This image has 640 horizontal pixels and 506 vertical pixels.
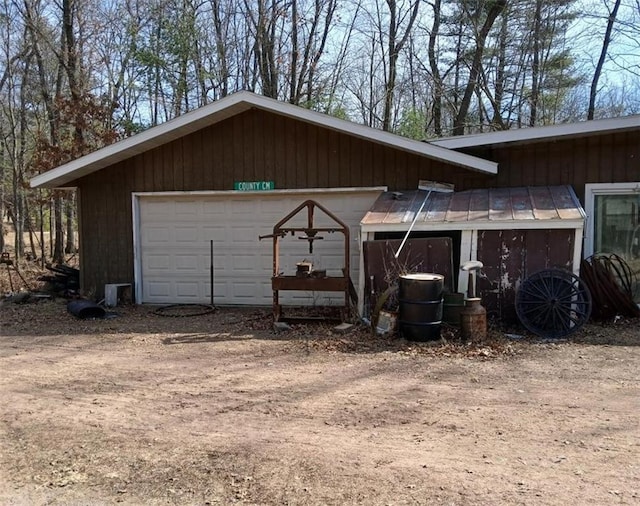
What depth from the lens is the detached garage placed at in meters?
8.93

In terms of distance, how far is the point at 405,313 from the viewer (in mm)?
6438

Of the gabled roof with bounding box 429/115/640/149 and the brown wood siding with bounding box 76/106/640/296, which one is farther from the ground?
the gabled roof with bounding box 429/115/640/149

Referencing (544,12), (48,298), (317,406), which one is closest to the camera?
(317,406)

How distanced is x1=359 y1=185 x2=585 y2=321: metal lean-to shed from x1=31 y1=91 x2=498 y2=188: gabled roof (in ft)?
2.82

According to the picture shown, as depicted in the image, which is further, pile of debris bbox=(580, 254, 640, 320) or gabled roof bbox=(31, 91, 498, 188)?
gabled roof bbox=(31, 91, 498, 188)

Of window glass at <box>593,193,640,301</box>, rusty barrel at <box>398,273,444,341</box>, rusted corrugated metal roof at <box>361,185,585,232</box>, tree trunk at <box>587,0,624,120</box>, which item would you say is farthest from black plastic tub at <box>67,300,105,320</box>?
tree trunk at <box>587,0,624,120</box>

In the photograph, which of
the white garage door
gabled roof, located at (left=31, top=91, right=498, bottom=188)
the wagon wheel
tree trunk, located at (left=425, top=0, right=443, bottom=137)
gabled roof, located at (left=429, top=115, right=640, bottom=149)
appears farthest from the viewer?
tree trunk, located at (left=425, top=0, right=443, bottom=137)

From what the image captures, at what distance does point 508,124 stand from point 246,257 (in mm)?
12175

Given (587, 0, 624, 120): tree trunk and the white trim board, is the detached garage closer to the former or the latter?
the white trim board

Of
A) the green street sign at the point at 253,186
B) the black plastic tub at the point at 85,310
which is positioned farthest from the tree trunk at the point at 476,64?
the black plastic tub at the point at 85,310

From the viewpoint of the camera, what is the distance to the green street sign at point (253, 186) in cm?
934

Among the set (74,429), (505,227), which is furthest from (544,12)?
(74,429)

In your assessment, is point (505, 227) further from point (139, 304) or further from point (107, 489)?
point (139, 304)

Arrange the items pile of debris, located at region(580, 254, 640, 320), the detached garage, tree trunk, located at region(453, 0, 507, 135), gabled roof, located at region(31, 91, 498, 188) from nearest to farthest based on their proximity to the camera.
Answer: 1. pile of debris, located at region(580, 254, 640, 320)
2. gabled roof, located at region(31, 91, 498, 188)
3. the detached garage
4. tree trunk, located at region(453, 0, 507, 135)
